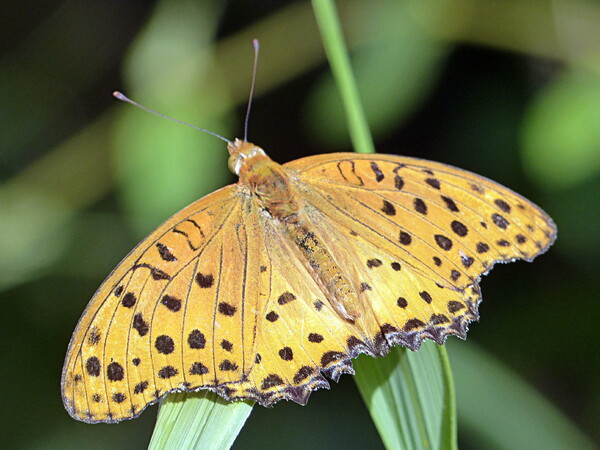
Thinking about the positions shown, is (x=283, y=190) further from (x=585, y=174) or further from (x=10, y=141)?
(x=10, y=141)

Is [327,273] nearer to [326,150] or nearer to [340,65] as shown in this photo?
[340,65]

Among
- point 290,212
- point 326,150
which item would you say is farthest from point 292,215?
point 326,150

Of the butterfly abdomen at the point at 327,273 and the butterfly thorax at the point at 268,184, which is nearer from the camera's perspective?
the butterfly abdomen at the point at 327,273

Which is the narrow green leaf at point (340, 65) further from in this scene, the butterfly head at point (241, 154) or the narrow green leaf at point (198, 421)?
the narrow green leaf at point (198, 421)

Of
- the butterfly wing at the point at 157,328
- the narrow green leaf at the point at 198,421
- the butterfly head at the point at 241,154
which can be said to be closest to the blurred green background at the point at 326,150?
the butterfly head at the point at 241,154

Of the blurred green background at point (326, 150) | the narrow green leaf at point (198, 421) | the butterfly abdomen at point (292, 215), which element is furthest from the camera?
the blurred green background at point (326, 150)

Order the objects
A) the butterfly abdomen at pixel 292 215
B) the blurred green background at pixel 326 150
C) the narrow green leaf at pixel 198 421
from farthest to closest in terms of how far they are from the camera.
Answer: the blurred green background at pixel 326 150
the butterfly abdomen at pixel 292 215
the narrow green leaf at pixel 198 421
